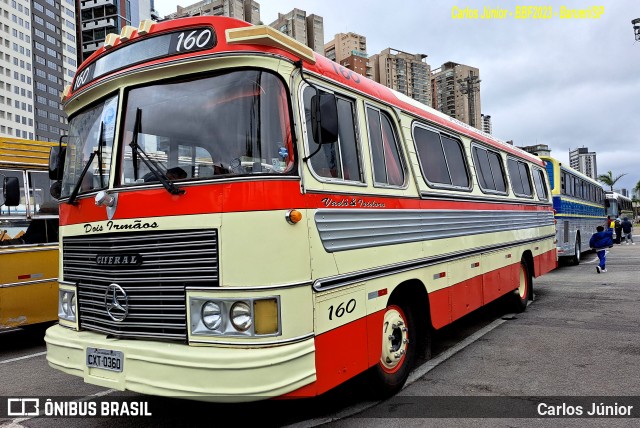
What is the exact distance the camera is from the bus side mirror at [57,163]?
5062 mm

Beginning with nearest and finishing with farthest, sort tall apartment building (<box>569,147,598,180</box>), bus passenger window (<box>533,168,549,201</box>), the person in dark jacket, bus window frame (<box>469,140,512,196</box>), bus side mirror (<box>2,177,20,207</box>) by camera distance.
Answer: bus side mirror (<box>2,177,20,207</box>)
bus window frame (<box>469,140,512,196</box>)
bus passenger window (<box>533,168,549,201</box>)
the person in dark jacket
tall apartment building (<box>569,147,598,180</box>)

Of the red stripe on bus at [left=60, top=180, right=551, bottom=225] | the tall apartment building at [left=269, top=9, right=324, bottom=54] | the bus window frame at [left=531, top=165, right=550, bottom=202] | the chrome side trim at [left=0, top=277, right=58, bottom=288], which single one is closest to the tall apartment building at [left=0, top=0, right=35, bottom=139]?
the tall apartment building at [left=269, top=9, right=324, bottom=54]

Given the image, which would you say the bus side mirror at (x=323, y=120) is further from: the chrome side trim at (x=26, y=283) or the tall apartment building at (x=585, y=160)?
the tall apartment building at (x=585, y=160)

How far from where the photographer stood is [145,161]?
3705mm

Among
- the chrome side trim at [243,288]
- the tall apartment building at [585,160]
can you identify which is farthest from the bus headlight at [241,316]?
the tall apartment building at [585,160]

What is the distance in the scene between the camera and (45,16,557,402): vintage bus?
10.9 feet

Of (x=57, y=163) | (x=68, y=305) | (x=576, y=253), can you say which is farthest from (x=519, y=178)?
(x=576, y=253)

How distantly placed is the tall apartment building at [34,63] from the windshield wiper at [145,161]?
85.6 metres

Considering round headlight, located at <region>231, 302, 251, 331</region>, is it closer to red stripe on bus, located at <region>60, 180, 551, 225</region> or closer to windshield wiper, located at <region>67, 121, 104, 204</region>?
red stripe on bus, located at <region>60, 180, 551, 225</region>

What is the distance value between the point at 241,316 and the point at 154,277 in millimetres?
727

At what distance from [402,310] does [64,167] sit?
3.59 meters

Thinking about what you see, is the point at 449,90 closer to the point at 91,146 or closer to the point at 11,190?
the point at 11,190

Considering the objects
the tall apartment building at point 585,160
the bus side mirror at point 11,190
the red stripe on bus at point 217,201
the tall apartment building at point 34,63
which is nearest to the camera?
the red stripe on bus at point 217,201

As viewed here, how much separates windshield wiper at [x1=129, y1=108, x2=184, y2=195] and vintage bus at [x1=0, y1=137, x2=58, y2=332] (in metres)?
3.31
